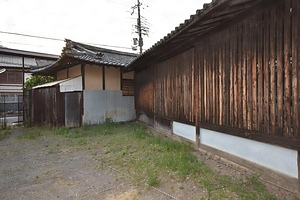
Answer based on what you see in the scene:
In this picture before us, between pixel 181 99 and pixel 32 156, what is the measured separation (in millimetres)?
4566

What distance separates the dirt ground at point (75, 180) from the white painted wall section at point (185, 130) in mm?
766

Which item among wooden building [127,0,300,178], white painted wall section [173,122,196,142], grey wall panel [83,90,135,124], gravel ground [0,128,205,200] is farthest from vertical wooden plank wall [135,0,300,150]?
grey wall panel [83,90,135,124]

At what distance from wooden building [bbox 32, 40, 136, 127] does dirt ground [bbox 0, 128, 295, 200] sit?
12.6 ft

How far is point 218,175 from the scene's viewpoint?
3729 millimetres

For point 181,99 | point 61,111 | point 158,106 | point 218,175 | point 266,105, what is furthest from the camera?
point 61,111

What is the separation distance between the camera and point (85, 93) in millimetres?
9672

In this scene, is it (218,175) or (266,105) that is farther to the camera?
(218,175)

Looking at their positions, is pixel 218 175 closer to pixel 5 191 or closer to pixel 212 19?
pixel 212 19

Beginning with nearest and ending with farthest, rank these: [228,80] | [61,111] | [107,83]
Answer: [228,80] < [61,111] < [107,83]

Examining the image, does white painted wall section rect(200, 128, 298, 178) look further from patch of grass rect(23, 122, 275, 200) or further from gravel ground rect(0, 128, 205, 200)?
gravel ground rect(0, 128, 205, 200)

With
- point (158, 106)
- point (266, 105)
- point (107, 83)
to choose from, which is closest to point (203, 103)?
point (266, 105)

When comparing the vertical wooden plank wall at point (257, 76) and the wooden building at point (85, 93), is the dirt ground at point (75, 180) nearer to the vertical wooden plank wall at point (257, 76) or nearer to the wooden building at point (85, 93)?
the vertical wooden plank wall at point (257, 76)

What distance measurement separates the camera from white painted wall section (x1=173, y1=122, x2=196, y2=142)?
568cm

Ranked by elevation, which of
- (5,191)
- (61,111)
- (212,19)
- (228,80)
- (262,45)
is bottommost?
(5,191)
